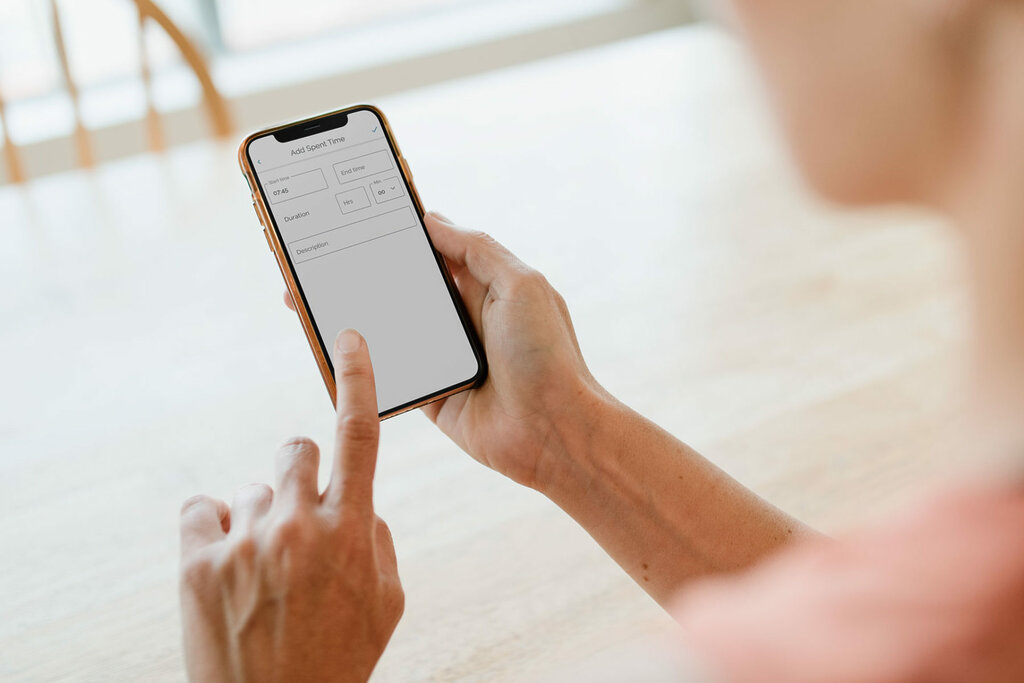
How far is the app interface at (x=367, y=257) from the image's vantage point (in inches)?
25.2

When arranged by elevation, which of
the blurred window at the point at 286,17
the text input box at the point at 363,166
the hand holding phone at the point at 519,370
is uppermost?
the blurred window at the point at 286,17

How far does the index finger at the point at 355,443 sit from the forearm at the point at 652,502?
0.17 metres

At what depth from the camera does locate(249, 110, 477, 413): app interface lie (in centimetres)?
64

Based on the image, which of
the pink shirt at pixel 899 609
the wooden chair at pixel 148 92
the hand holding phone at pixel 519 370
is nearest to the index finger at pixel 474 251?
the hand holding phone at pixel 519 370

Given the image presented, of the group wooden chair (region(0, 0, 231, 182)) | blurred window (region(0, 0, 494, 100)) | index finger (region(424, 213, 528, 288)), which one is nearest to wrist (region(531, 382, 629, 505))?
index finger (region(424, 213, 528, 288))

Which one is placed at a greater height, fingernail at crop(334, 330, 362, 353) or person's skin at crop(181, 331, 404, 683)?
fingernail at crop(334, 330, 362, 353)

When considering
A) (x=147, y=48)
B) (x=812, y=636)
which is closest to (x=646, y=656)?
(x=812, y=636)

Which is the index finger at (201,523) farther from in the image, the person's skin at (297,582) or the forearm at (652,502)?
the forearm at (652,502)

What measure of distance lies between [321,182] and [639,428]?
11.8 inches

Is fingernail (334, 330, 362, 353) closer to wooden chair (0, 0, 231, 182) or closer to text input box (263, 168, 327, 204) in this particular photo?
text input box (263, 168, 327, 204)

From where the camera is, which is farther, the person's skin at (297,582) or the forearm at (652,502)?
the forearm at (652,502)

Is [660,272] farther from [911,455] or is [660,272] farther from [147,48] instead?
[147,48]

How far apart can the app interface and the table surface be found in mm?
112

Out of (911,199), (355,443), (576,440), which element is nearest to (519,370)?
(576,440)
